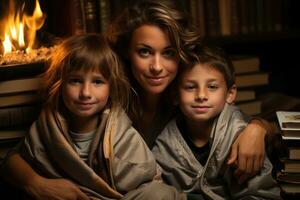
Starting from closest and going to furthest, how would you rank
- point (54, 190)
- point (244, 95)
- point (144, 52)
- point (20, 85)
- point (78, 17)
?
point (54, 190)
point (144, 52)
point (20, 85)
point (78, 17)
point (244, 95)

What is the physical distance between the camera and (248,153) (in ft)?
4.11

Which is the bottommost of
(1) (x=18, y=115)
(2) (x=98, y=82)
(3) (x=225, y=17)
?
(1) (x=18, y=115)

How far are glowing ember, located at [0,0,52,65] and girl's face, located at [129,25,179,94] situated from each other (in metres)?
0.34

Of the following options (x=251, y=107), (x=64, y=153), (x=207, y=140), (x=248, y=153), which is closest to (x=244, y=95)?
(x=251, y=107)

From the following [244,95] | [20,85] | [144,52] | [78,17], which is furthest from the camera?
[244,95]

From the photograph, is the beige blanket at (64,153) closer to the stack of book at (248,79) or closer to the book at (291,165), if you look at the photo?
the book at (291,165)

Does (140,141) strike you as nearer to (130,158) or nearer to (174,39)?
(130,158)

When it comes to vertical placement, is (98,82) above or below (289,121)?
above

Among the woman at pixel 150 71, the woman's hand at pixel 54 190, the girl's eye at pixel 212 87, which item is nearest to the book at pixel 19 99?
the woman at pixel 150 71

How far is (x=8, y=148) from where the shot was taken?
1501mm

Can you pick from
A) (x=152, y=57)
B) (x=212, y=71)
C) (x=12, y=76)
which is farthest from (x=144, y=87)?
(x=12, y=76)

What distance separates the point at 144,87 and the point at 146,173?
0.86 ft

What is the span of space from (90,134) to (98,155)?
72 mm

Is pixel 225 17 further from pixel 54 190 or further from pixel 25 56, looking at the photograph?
pixel 54 190
